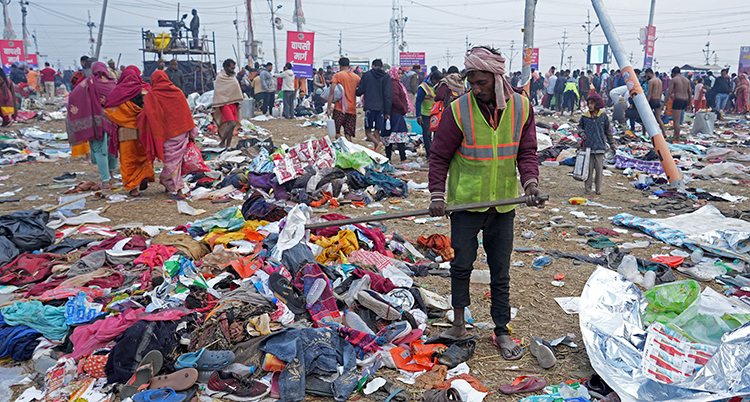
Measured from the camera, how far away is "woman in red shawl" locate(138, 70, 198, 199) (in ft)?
22.9

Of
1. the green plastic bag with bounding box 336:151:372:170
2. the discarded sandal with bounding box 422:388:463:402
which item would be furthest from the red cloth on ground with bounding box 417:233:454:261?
the green plastic bag with bounding box 336:151:372:170

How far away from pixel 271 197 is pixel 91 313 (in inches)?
159

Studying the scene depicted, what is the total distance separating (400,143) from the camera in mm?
10047

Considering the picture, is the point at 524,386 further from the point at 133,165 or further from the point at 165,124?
the point at 133,165

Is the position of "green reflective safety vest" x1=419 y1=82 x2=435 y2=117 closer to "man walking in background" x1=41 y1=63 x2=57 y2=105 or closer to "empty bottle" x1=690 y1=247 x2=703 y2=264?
"empty bottle" x1=690 y1=247 x2=703 y2=264

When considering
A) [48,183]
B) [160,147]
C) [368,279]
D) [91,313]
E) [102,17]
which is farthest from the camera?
[102,17]

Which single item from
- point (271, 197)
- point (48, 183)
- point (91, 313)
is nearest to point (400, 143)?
point (271, 197)

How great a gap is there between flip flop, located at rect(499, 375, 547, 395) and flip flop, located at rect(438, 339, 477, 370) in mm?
346

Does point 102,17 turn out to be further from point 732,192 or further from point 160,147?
point 732,192

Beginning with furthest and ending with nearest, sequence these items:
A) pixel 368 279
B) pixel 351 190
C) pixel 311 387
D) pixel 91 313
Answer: pixel 351 190, pixel 368 279, pixel 91 313, pixel 311 387

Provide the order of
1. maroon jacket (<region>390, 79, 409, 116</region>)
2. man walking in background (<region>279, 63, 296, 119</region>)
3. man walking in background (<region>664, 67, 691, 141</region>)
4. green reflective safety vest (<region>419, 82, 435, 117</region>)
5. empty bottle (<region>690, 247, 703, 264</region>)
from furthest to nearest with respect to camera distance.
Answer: man walking in background (<region>279, 63, 296, 119</region>) → man walking in background (<region>664, 67, 691, 141</region>) → maroon jacket (<region>390, 79, 409, 116</region>) → green reflective safety vest (<region>419, 82, 435, 117</region>) → empty bottle (<region>690, 247, 703, 264</region>)

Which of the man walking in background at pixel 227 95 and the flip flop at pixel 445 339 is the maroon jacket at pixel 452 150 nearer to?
Answer: the flip flop at pixel 445 339

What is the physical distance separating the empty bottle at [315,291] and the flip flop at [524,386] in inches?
55.0

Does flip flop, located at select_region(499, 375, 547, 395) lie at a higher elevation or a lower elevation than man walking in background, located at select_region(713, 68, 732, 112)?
lower
